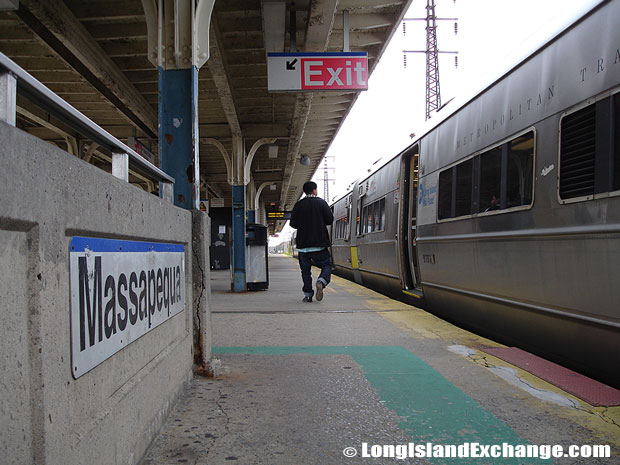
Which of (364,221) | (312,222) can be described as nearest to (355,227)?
(364,221)

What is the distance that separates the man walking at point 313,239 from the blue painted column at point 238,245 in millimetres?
2427

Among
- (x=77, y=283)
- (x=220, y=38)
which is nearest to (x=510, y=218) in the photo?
(x=77, y=283)

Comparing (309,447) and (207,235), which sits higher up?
(207,235)

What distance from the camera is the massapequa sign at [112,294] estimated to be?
1653 mm

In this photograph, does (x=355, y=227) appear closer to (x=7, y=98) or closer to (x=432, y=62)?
(x=7, y=98)

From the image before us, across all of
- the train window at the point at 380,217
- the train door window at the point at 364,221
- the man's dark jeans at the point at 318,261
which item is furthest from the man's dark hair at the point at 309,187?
the train door window at the point at 364,221

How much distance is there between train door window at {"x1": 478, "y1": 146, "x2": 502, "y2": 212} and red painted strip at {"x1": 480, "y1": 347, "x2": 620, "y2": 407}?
1371 mm

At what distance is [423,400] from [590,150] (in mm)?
2048

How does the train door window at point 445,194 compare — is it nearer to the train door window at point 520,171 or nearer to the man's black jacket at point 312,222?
the train door window at point 520,171

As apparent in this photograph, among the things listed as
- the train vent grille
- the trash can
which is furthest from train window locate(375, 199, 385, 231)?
the train vent grille

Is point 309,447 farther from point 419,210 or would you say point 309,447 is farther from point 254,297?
point 254,297

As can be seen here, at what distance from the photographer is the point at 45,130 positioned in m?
11.7

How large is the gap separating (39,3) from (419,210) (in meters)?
5.50

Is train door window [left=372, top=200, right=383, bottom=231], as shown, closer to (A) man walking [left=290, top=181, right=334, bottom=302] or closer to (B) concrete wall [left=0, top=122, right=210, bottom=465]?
(A) man walking [left=290, top=181, right=334, bottom=302]
